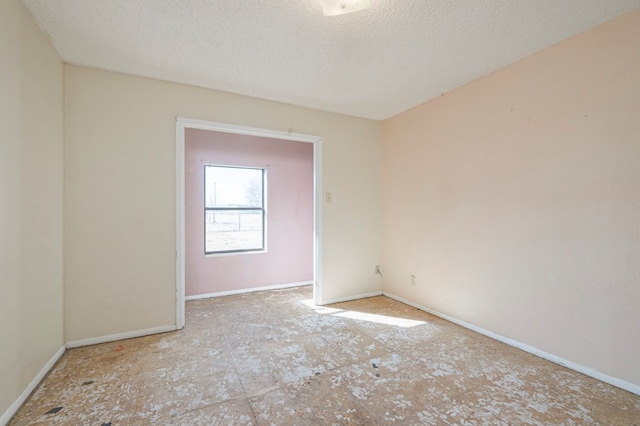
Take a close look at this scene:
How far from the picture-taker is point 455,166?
2.94m

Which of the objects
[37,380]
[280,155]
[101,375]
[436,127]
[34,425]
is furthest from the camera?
[280,155]

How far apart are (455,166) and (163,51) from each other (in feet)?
9.55

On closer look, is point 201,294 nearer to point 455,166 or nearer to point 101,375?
point 101,375

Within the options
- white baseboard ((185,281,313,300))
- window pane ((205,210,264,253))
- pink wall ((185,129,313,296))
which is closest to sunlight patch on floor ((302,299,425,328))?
white baseboard ((185,281,313,300))

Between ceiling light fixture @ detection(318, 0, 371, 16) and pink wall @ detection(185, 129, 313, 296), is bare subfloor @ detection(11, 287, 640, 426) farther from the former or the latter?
ceiling light fixture @ detection(318, 0, 371, 16)

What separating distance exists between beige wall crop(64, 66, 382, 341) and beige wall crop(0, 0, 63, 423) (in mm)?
131

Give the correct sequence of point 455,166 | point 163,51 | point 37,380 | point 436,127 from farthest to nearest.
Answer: point 436,127 → point 455,166 → point 163,51 → point 37,380

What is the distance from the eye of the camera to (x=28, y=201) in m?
1.83

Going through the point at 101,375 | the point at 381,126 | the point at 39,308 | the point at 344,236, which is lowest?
the point at 101,375

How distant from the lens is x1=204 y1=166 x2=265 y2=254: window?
4.05 m

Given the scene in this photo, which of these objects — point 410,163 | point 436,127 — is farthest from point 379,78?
point 410,163

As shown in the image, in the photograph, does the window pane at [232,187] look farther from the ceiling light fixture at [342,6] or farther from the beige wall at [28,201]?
the ceiling light fixture at [342,6]

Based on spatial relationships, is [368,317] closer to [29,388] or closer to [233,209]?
[233,209]

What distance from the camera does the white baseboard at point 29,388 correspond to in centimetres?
155
